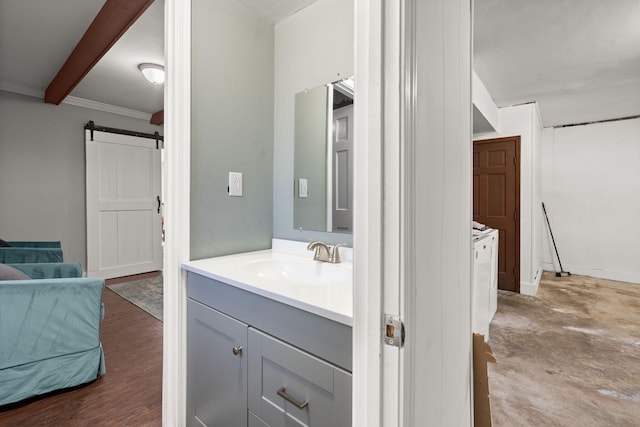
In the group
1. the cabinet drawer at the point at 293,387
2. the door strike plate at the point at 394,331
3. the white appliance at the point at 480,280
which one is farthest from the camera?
the white appliance at the point at 480,280

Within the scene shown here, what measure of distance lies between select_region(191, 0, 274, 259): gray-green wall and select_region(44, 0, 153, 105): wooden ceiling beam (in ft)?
2.10

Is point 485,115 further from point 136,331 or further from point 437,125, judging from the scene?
point 136,331

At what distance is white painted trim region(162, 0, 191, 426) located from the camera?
1354mm

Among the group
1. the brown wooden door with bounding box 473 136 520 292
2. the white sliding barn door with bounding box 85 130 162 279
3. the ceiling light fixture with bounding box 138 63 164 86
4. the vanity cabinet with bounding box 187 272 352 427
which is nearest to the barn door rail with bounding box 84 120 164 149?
the white sliding barn door with bounding box 85 130 162 279

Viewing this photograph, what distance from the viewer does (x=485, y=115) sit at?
125 inches

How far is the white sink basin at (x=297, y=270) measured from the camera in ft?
4.56

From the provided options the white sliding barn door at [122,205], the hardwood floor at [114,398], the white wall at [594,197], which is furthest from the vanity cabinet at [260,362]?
the white wall at [594,197]

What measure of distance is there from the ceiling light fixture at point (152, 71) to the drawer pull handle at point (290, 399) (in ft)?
10.6

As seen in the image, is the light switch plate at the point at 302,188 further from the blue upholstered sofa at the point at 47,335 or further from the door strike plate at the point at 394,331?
the blue upholstered sofa at the point at 47,335

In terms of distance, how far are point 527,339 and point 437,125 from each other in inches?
106

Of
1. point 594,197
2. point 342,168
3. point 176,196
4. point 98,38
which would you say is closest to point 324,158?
point 342,168

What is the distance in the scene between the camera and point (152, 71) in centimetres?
304

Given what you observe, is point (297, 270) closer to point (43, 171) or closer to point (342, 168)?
point (342, 168)

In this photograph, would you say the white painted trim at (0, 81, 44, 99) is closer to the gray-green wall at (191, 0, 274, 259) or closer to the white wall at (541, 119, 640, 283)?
the gray-green wall at (191, 0, 274, 259)
